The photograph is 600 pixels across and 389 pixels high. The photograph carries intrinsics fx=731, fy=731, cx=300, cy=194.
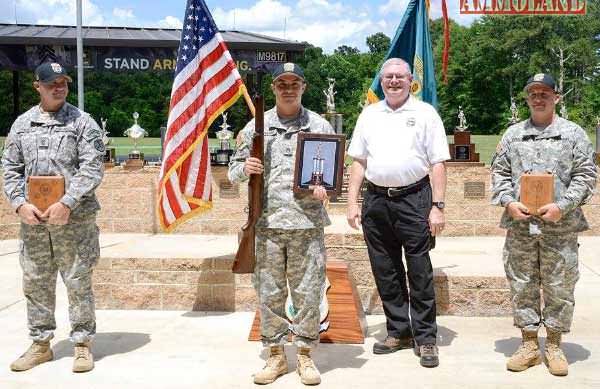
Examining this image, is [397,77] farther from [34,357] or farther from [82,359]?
[34,357]

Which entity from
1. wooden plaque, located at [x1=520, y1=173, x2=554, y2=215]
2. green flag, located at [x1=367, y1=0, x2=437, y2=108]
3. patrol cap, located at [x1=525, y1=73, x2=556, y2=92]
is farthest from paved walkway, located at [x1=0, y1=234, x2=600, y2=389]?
patrol cap, located at [x1=525, y1=73, x2=556, y2=92]

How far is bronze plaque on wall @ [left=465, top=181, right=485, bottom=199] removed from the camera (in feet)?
35.7

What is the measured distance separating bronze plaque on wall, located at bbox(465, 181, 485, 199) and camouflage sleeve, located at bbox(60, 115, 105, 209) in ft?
24.2

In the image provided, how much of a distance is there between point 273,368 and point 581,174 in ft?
6.92

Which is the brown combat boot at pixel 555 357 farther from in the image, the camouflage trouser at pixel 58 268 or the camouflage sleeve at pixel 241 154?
the camouflage trouser at pixel 58 268

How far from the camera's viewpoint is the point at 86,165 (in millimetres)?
4348

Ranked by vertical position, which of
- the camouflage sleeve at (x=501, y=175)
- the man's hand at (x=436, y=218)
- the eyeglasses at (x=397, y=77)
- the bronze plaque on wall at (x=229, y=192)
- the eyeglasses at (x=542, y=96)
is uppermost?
the eyeglasses at (x=397, y=77)

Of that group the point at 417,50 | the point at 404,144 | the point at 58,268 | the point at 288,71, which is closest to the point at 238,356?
the point at 58,268

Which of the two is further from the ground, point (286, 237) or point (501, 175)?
point (501, 175)

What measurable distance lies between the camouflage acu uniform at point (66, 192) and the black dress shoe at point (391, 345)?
185cm

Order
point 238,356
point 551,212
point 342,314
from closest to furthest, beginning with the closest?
point 551,212, point 238,356, point 342,314

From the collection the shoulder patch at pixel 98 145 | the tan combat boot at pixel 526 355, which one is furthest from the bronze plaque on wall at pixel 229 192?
the tan combat boot at pixel 526 355

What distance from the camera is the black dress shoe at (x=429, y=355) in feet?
14.7

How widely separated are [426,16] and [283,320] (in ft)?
11.6
